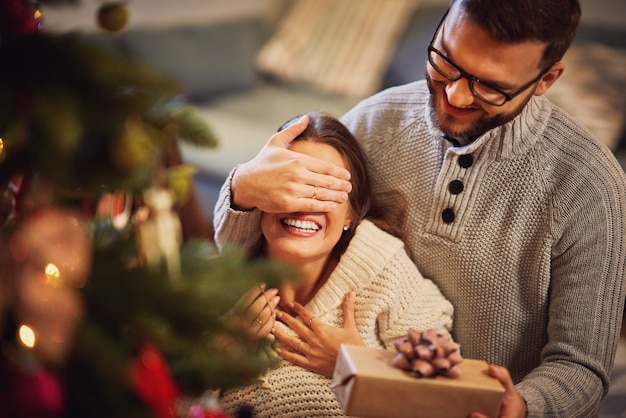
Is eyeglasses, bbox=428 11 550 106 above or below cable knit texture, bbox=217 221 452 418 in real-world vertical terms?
above

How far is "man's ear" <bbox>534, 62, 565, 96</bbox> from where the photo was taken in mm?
1290

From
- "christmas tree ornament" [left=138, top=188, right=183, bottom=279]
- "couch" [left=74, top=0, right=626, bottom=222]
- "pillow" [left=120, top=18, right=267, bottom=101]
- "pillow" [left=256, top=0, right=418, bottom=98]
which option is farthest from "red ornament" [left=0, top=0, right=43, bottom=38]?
"pillow" [left=256, top=0, right=418, bottom=98]

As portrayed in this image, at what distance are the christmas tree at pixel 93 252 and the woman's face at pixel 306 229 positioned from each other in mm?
640

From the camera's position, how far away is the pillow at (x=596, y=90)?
268cm

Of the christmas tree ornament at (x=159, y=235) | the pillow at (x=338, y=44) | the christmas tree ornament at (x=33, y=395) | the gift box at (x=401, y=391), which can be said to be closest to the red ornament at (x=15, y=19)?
the christmas tree ornament at (x=159, y=235)

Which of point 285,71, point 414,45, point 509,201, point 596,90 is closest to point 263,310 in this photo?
point 509,201

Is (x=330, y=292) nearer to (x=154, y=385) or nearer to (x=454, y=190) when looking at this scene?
(x=454, y=190)

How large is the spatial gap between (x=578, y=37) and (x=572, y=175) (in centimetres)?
186

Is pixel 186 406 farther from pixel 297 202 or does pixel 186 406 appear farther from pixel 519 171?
pixel 519 171

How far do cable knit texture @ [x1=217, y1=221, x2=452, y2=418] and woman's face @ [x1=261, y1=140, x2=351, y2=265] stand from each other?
74 mm

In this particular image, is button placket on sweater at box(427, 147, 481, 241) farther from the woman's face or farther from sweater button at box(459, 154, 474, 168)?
the woman's face

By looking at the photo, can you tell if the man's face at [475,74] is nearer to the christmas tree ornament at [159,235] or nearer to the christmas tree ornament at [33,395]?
the christmas tree ornament at [159,235]

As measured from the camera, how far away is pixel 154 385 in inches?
27.1

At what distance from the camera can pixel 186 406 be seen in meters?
1.34
